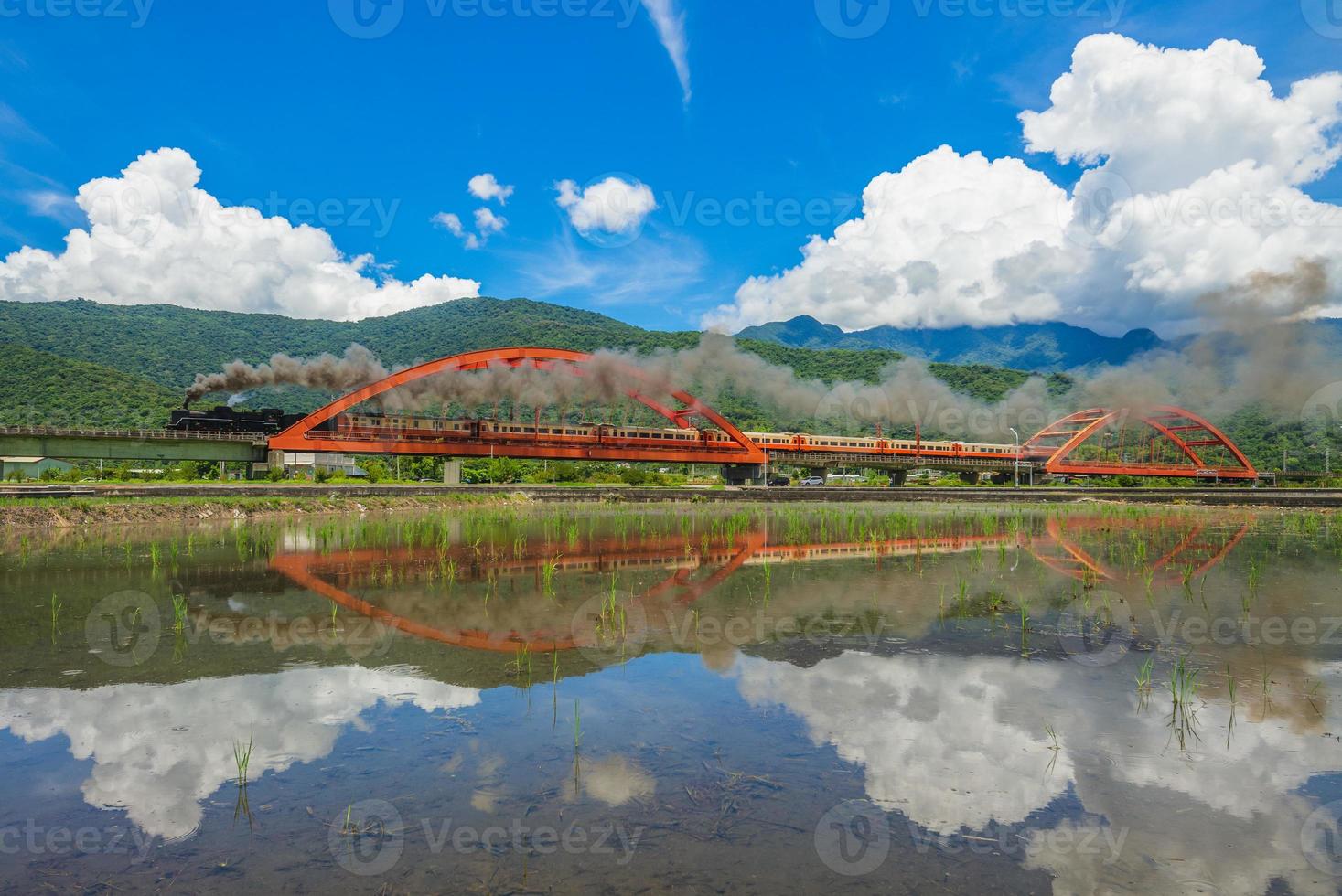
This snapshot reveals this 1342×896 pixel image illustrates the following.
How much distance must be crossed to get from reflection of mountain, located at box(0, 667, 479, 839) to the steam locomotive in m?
Result: 46.7

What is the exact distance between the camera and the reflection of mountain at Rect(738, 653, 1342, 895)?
387cm

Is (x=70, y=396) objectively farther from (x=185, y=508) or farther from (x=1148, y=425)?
(x=1148, y=425)

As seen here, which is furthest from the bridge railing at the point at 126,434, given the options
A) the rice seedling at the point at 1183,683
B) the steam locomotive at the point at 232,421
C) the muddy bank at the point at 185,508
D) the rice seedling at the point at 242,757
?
the rice seedling at the point at 1183,683

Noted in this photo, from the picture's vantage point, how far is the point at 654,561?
16.5 metres

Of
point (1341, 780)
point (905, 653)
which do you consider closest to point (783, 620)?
point (905, 653)

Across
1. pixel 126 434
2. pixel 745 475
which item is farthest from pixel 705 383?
pixel 126 434

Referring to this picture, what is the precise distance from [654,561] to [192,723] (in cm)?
1122

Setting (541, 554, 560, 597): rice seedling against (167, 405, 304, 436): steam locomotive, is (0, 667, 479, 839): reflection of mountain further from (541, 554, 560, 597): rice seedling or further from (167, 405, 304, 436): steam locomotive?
(167, 405, 304, 436): steam locomotive

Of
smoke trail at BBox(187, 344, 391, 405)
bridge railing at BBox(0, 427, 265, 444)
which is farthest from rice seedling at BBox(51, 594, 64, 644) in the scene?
smoke trail at BBox(187, 344, 391, 405)

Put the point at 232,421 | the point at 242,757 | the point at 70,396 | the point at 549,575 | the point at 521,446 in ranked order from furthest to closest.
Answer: the point at 70,396, the point at 521,446, the point at 232,421, the point at 549,575, the point at 242,757

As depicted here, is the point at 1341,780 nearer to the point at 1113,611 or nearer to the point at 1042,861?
the point at 1042,861

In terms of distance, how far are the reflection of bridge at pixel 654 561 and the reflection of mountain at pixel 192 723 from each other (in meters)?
1.75

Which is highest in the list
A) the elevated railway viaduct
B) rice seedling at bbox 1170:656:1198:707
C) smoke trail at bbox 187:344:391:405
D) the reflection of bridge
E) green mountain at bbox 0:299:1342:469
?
green mountain at bbox 0:299:1342:469

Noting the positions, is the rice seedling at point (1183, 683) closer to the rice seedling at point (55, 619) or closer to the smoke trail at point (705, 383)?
the rice seedling at point (55, 619)
